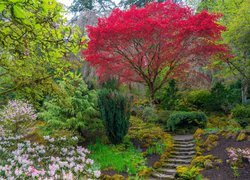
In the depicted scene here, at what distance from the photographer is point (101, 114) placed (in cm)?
790

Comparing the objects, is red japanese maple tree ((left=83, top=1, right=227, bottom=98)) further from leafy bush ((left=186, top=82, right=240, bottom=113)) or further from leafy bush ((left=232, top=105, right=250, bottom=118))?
leafy bush ((left=232, top=105, right=250, bottom=118))

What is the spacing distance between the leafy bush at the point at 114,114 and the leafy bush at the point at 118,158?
411 mm

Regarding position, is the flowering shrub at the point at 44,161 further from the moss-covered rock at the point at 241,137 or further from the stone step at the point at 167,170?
the moss-covered rock at the point at 241,137

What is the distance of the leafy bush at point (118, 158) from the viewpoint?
6.29 metres

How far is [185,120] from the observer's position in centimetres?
999

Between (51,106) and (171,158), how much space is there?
145 inches

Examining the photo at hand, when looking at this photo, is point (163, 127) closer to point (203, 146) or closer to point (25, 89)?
point (203, 146)

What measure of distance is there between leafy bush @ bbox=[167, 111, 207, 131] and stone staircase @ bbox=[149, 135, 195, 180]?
1.25 m

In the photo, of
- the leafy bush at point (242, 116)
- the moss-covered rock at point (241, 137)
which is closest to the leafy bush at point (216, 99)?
the leafy bush at point (242, 116)

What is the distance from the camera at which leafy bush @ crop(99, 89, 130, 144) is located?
25.7ft

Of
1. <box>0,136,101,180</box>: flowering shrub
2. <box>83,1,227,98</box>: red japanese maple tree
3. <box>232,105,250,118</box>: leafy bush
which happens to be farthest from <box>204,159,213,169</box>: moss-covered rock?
<box>83,1,227,98</box>: red japanese maple tree

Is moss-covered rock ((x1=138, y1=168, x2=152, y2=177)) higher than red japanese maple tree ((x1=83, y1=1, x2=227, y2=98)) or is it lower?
lower

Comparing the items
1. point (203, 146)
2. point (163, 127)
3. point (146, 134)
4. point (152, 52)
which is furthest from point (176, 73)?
point (203, 146)

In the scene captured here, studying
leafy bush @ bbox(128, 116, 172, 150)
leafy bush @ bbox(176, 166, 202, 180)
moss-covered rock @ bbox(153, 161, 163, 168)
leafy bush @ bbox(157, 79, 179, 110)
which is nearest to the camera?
leafy bush @ bbox(176, 166, 202, 180)
